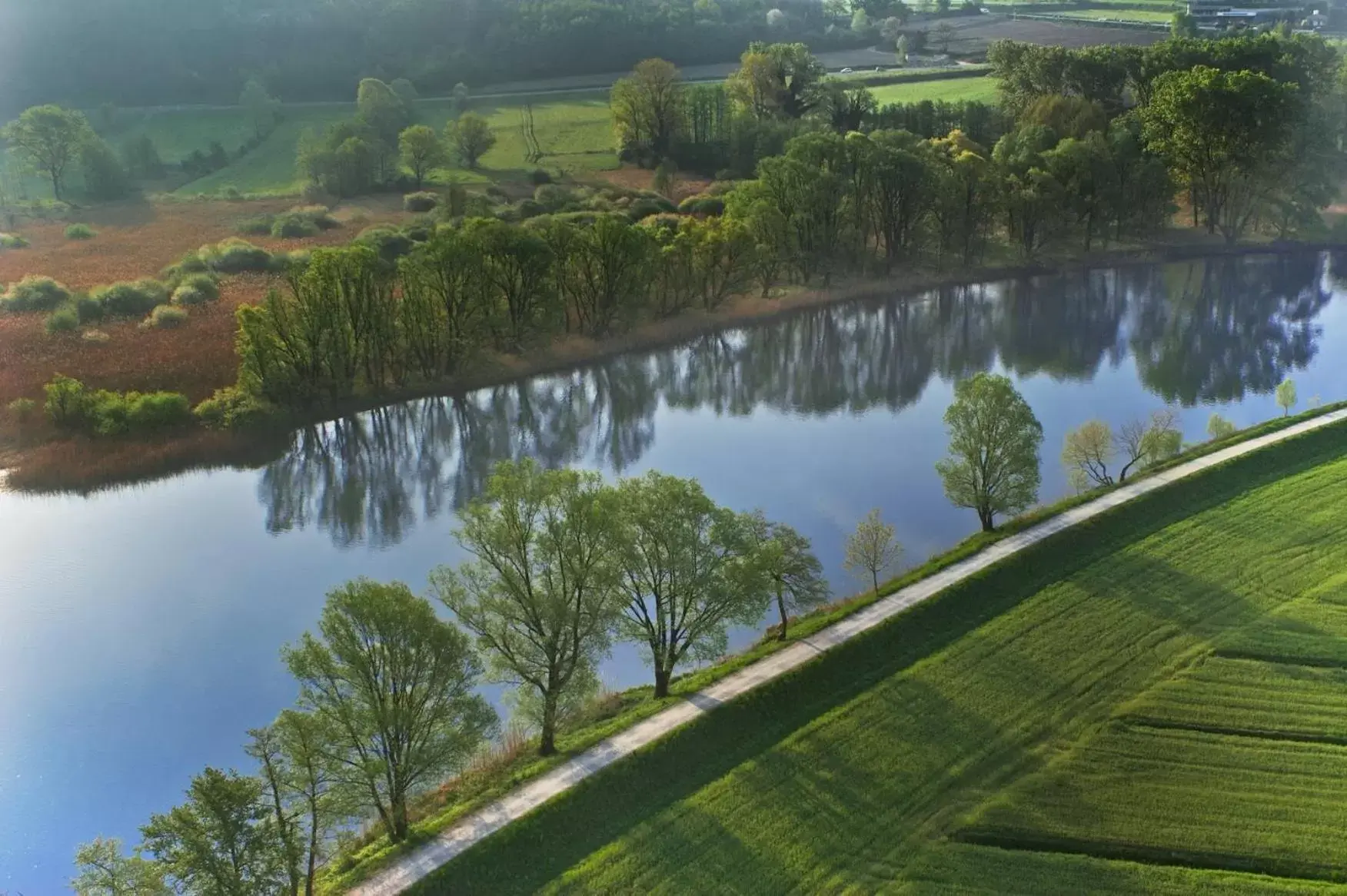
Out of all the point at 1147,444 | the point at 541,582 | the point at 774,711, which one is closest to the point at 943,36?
the point at 1147,444

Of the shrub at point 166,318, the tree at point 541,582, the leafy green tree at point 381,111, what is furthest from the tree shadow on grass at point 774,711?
the leafy green tree at point 381,111

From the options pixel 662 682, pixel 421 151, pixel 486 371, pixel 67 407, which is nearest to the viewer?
pixel 662 682

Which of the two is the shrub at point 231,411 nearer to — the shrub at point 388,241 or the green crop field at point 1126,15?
the shrub at point 388,241

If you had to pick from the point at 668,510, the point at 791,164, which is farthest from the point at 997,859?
the point at 791,164

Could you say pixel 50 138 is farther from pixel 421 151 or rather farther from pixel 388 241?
pixel 388 241

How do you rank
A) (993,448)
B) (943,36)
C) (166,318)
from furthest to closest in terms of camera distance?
1. (943,36)
2. (166,318)
3. (993,448)

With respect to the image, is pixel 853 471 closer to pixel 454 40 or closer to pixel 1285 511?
pixel 1285 511
